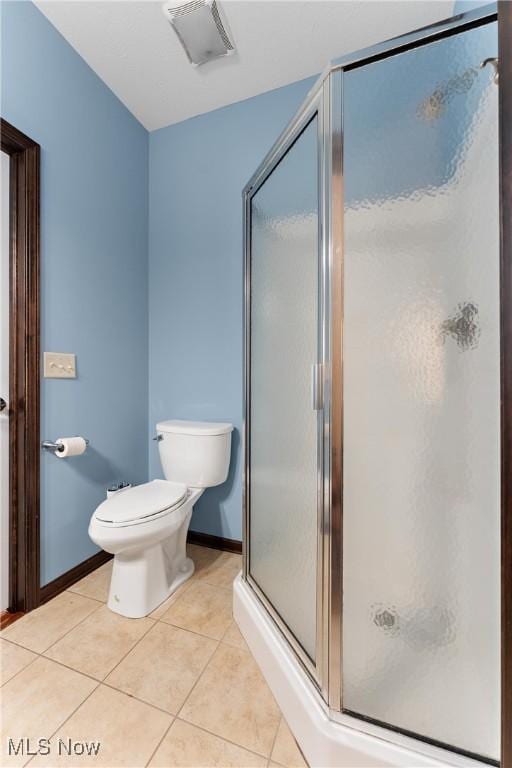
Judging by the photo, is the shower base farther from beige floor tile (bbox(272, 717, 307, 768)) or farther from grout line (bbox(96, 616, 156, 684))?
grout line (bbox(96, 616, 156, 684))

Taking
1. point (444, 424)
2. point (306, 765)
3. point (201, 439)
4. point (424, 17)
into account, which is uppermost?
point (424, 17)

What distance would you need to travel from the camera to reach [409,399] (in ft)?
2.61

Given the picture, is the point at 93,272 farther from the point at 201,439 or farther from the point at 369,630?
the point at 369,630

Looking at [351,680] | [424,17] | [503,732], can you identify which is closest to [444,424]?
[503,732]

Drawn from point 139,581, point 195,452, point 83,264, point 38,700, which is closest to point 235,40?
point 83,264

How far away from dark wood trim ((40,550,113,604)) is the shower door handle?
4.63 ft

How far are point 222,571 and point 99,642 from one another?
61 centimetres

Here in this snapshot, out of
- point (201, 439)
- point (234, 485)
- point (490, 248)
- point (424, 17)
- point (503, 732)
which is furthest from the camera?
point (234, 485)

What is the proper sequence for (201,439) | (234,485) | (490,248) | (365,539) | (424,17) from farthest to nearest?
1. (234,485)
2. (201,439)
3. (424,17)
4. (365,539)
5. (490,248)

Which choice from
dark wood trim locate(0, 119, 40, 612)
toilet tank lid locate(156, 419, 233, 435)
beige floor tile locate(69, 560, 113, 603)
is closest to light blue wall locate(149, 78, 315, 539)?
toilet tank lid locate(156, 419, 233, 435)

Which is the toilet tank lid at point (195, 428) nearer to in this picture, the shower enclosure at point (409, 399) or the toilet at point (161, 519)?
the toilet at point (161, 519)

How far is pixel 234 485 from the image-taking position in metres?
1.85

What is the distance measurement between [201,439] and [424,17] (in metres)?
2.13

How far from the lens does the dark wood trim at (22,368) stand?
131 centimetres
